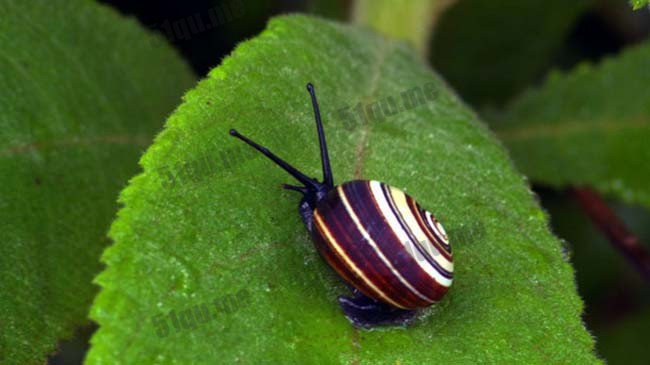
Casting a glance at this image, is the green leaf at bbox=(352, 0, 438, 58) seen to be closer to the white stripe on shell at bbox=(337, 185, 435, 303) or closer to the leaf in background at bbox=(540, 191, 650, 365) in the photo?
the leaf in background at bbox=(540, 191, 650, 365)

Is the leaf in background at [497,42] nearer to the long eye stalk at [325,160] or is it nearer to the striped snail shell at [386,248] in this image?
the long eye stalk at [325,160]

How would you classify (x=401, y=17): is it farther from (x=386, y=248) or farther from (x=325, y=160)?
(x=386, y=248)

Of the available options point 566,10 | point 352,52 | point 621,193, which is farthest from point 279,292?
point 566,10

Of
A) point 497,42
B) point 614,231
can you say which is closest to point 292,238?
point 614,231

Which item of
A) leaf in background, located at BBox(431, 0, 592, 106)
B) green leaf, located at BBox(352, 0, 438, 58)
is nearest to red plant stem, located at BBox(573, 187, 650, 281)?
leaf in background, located at BBox(431, 0, 592, 106)

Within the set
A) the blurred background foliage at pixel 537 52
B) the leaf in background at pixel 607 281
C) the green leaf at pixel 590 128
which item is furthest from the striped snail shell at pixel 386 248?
the leaf in background at pixel 607 281

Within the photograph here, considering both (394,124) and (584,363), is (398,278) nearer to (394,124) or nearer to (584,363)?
(584,363)
